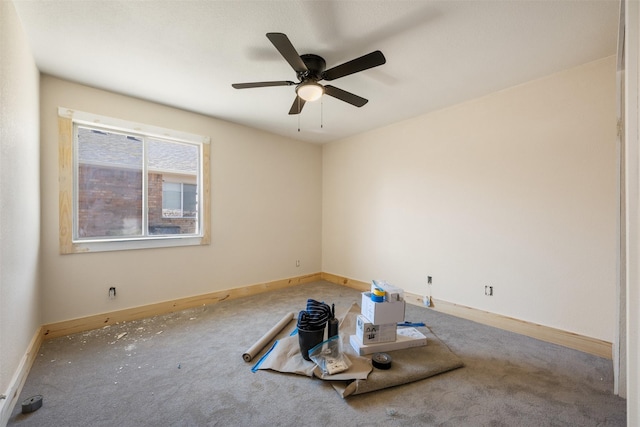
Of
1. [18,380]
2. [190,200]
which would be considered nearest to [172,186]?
[190,200]

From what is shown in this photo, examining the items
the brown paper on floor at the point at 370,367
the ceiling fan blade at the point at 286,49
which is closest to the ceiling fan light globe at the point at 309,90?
the ceiling fan blade at the point at 286,49

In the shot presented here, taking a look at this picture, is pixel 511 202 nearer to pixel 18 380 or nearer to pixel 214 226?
pixel 214 226

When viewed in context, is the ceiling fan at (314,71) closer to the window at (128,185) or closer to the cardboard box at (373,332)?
the window at (128,185)

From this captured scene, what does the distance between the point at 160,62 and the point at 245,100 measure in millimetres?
983

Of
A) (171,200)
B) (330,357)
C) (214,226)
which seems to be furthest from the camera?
(214,226)

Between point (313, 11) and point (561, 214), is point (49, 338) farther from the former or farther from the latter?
point (561, 214)

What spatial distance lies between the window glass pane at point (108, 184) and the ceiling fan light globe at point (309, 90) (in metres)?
2.32

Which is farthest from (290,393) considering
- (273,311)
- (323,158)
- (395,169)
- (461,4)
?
(323,158)

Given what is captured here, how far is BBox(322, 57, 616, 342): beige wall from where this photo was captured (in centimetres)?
250

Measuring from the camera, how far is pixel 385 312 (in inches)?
91.4

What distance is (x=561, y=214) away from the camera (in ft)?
8.78

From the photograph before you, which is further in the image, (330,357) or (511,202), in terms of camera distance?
(511,202)

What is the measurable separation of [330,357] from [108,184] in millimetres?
3110

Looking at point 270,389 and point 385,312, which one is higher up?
point 385,312
